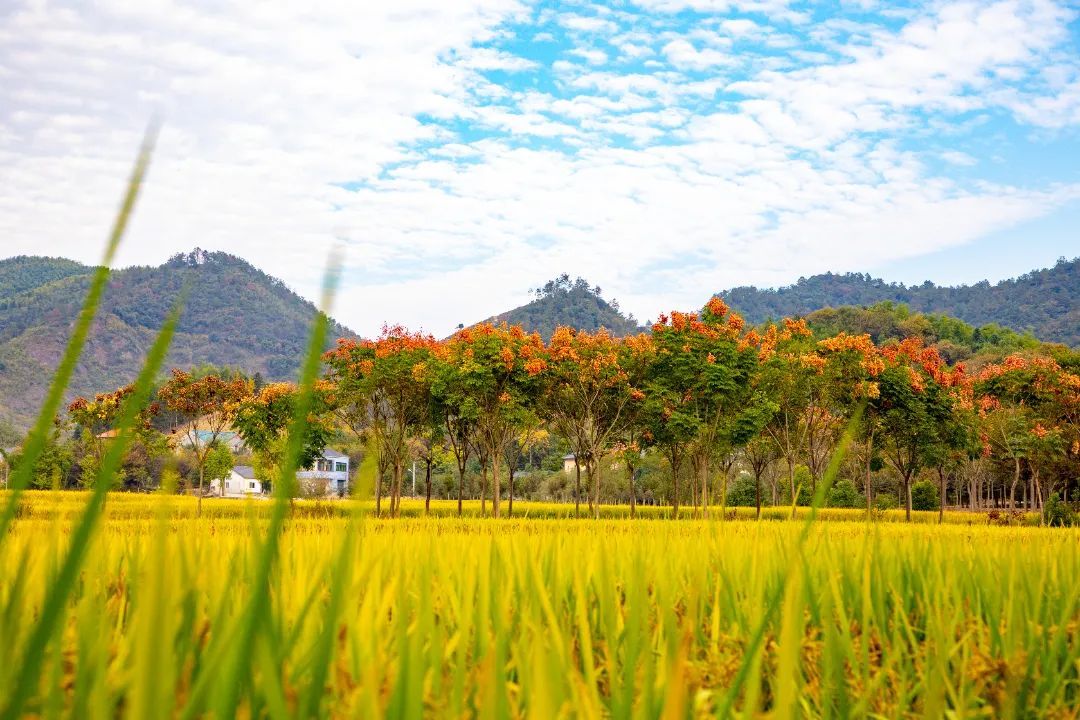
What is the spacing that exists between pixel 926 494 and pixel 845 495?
6022 millimetres

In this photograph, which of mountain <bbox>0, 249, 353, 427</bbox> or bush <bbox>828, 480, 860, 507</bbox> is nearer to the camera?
bush <bbox>828, 480, 860, 507</bbox>

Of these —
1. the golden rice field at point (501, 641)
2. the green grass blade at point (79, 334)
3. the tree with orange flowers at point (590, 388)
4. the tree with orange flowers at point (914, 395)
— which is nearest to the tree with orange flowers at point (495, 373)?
the tree with orange flowers at point (590, 388)

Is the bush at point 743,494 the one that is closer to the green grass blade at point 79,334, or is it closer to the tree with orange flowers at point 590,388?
the tree with orange flowers at point 590,388

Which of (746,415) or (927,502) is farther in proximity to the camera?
(927,502)

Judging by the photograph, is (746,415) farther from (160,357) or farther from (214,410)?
(160,357)

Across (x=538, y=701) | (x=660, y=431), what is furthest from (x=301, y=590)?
(x=660, y=431)

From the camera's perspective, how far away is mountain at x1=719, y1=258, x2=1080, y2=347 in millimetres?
135500

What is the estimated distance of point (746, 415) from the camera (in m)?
23.1

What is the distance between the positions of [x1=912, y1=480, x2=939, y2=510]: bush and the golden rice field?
4590 centimetres

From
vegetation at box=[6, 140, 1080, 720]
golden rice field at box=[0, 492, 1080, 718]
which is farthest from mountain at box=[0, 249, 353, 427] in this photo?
golden rice field at box=[0, 492, 1080, 718]

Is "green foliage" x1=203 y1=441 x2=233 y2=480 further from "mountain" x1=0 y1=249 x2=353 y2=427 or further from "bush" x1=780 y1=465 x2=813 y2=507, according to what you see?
"mountain" x1=0 y1=249 x2=353 y2=427

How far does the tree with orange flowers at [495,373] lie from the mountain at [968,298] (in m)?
113

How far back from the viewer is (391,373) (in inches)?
914

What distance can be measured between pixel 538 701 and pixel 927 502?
170 feet
